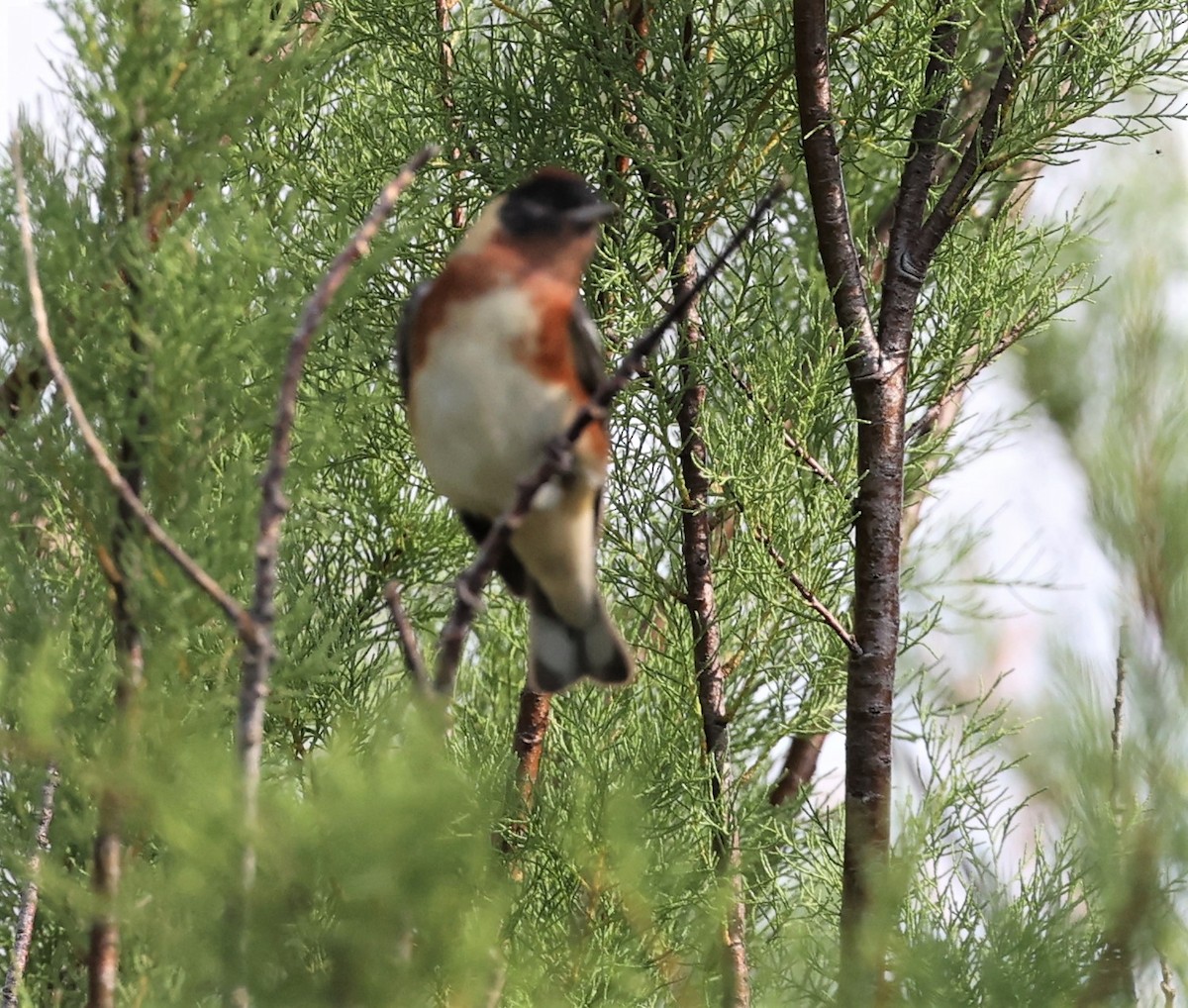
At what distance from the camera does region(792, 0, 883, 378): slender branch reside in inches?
76.5

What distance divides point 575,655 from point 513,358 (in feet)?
1.36

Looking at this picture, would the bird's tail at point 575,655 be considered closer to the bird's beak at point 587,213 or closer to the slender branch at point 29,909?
the bird's beak at point 587,213

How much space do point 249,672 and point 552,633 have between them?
1.03 meters

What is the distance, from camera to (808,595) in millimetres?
2041

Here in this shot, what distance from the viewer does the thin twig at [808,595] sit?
1995 millimetres

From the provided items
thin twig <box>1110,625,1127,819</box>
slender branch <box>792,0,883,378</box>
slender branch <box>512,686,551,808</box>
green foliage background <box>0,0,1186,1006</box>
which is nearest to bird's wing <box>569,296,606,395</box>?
green foliage background <box>0,0,1186,1006</box>

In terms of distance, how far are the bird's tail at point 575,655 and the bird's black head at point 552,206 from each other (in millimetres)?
495

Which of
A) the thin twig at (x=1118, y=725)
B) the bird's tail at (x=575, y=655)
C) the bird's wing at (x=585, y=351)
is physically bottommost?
the thin twig at (x=1118, y=725)

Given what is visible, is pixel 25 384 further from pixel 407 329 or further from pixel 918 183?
pixel 918 183

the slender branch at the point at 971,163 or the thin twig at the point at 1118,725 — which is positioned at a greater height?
the slender branch at the point at 971,163

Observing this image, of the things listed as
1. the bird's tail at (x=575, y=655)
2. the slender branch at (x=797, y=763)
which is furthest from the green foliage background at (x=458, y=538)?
the slender branch at (x=797, y=763)

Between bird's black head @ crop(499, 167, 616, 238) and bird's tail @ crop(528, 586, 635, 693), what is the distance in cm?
50

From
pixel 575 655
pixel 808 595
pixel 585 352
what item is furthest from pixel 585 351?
pixel 808 595

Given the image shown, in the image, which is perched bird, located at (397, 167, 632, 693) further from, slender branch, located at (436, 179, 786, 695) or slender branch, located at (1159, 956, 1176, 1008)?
slender branch, located at (1159, 956, 1176, 1008)
